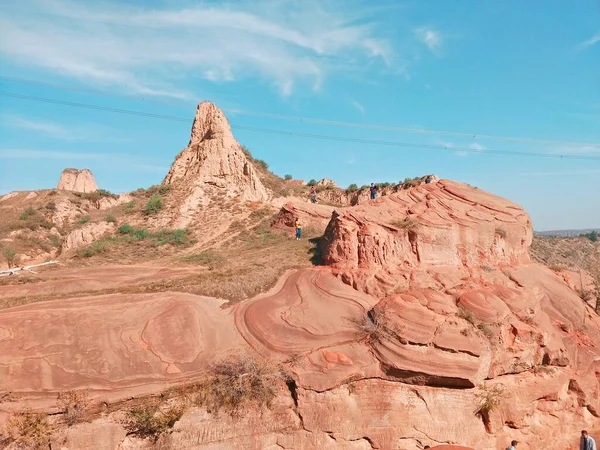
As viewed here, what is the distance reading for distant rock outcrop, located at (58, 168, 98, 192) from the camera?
4722 centimetres

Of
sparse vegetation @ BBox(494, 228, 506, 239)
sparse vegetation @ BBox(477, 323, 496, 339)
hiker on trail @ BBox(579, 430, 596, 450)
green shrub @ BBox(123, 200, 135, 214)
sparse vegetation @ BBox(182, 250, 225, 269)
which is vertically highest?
green shrub @ BBox(123, 200, 135, 214)

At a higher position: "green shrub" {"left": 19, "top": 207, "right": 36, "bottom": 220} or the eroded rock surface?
"green shrub" {"left": 19, "top": 207, "right": 36, "bottom": 220}

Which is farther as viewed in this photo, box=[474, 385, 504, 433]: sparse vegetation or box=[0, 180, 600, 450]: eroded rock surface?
box=[474, 385, 504, 433]: sparse vegetation

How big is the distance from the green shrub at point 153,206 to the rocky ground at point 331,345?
36.6 feet

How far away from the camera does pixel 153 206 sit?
84.8 ft

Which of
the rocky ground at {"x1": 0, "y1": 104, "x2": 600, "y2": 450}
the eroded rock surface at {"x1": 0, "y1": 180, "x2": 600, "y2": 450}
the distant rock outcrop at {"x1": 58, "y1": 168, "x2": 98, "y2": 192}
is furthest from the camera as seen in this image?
the distant rock outcrop at {"x1": 58, "y1": 168, "x2": 98, "y2": 192}

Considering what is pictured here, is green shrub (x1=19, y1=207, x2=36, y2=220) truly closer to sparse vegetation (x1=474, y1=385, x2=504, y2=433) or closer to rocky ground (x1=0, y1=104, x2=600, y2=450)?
rocky ground (x1=0, y1=104, x2=600, y2=450)

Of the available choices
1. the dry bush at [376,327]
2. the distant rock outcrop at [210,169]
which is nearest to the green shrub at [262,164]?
the distant rock outcrop at [210,169]

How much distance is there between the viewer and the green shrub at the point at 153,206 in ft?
84.4

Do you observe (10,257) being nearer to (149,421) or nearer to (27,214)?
(27,214)

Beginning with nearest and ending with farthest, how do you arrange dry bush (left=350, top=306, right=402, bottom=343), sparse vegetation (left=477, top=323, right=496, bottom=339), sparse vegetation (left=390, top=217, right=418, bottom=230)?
dry bush (left=350, top=306, right=402, bottom=343) < sparse vegetation (left=477, top=323, right=496, bottom=339) < sparse vegetation (left=390, top=217, right=418, bottom=230)

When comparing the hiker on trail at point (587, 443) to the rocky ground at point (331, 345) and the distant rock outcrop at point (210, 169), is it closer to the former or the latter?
the rocky ground at point (331, 345)

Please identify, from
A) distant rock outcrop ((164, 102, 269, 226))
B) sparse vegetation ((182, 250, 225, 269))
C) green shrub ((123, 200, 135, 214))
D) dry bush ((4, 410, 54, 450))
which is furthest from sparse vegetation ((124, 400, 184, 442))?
green shrub ((123, 200, 135, 214))

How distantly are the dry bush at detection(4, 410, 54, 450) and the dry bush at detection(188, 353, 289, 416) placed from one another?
271cm
